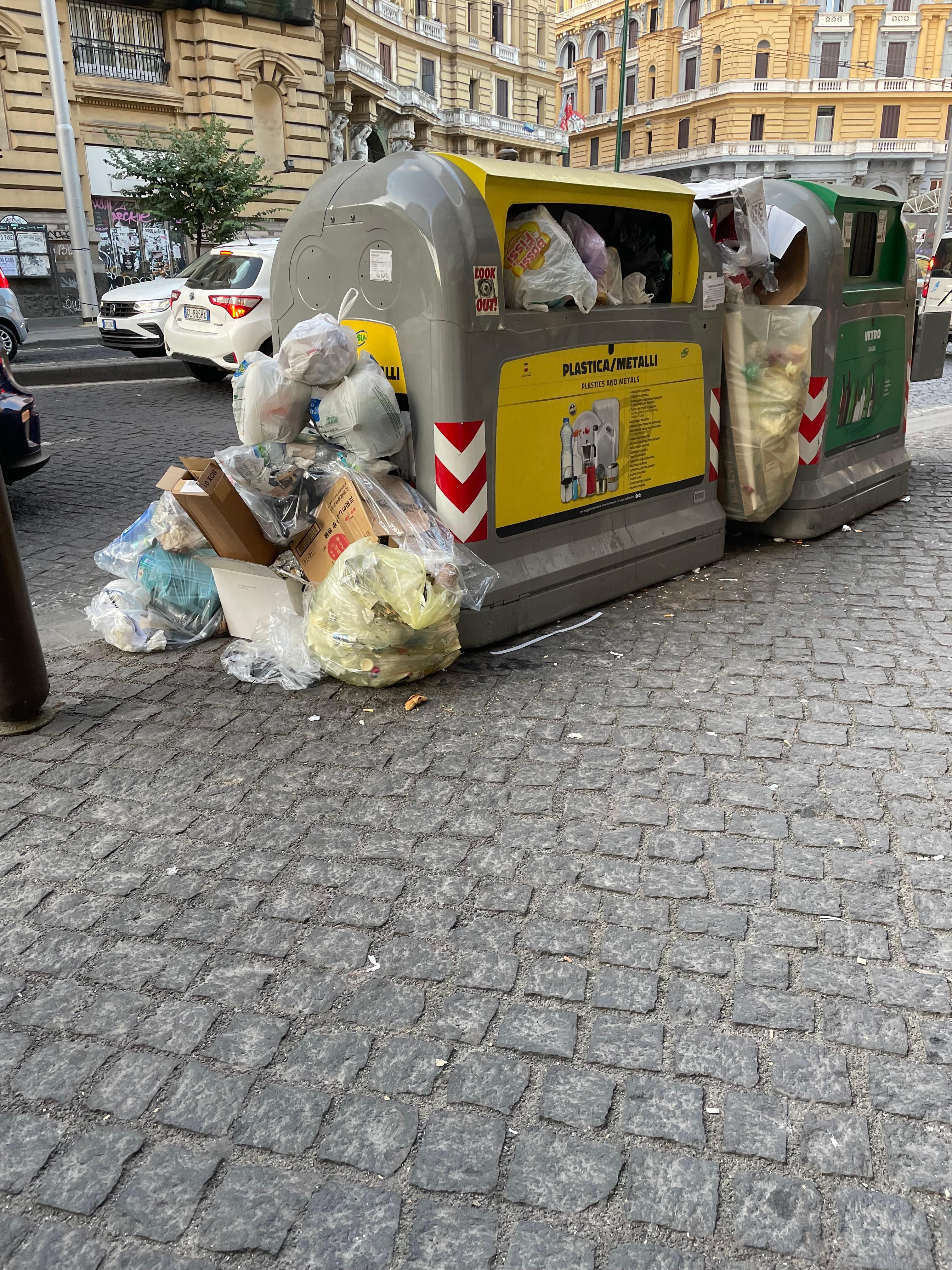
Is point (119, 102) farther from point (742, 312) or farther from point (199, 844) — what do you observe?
point (199, 844)

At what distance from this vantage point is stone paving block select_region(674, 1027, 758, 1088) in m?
1.86

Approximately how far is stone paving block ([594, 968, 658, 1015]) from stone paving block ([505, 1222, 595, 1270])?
52cm

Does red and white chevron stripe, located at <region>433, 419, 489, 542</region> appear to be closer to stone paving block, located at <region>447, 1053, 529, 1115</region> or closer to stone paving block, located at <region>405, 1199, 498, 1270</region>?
stone paving block, located at <region>447, 1053, 529, 1115</region>

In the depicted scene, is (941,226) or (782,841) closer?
(782,841)

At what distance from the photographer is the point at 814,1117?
5.79 ft

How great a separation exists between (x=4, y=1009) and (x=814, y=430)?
15.3 feet

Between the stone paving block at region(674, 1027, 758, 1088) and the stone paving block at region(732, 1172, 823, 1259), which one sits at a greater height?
the stone paving block at region(674, 1027, 758, 1088)

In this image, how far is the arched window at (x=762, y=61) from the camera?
52.0m

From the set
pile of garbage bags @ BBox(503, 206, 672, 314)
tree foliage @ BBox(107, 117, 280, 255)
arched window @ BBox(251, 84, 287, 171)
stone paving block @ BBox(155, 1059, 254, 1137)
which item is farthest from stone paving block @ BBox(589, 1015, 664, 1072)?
arched window @ BBox(251, 84, 287, 171)

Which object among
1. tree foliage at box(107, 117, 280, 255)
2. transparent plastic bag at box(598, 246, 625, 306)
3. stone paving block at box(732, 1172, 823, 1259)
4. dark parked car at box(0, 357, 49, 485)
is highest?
tree foliage at box(107, 117, 280, 255)

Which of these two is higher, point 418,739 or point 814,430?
point 814,430

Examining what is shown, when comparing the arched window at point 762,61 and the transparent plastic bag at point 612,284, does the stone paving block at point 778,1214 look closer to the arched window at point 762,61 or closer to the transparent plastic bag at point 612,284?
the transparent plastic bag at point 612,284

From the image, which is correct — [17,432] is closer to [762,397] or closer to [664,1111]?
[762,397]

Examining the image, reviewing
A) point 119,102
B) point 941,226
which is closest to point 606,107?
point 941,226
